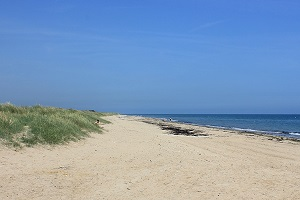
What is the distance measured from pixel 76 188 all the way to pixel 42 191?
907 millimetres

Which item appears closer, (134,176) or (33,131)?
(134,176)

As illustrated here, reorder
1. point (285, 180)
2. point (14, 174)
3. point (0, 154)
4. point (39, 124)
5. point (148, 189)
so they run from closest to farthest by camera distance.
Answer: point (148, 189) < point (14, 174) < point (285, 180) < point (0, 154) < point (39, 124)

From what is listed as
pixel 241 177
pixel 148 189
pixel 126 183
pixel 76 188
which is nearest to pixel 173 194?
pixel 148 189

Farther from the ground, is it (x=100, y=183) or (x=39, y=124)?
(x=39, y=124)

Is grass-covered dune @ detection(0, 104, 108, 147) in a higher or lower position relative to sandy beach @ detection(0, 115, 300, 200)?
higher

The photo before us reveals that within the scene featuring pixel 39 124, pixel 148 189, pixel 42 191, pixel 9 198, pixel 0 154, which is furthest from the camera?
pixel 39 124

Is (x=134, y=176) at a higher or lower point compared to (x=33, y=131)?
lower

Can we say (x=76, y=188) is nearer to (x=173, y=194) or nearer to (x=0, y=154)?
(x=173, y=194)

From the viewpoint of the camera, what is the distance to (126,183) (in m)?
10.2

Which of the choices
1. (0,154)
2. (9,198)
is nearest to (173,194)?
(9,198)

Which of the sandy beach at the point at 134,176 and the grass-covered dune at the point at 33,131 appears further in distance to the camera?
the grass-covered dune at the point at 33,131

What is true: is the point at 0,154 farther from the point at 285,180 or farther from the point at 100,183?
the point at 285,180

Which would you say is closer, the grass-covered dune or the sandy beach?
the sandy beach

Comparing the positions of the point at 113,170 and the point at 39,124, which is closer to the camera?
the point at 113,170
